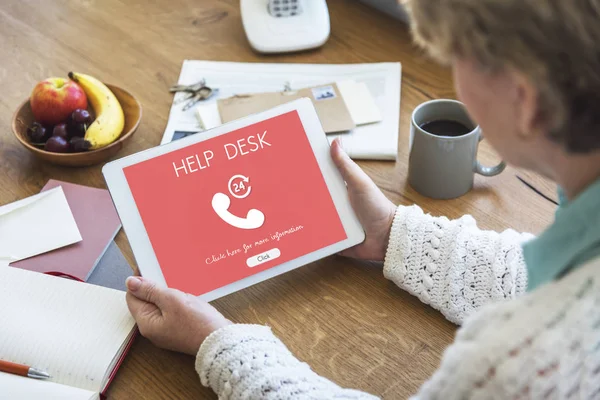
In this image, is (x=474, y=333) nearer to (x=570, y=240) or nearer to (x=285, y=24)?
(x=570, y=240)

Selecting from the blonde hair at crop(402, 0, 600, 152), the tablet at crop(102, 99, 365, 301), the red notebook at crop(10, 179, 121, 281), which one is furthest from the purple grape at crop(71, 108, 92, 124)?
the blonde hair at crop(402, 0, 600, 152)

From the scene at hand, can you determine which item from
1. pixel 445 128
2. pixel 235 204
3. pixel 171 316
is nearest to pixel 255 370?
pixel 171 316

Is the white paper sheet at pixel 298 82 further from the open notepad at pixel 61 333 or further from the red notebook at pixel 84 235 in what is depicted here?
the open notepad at pixel 61 333

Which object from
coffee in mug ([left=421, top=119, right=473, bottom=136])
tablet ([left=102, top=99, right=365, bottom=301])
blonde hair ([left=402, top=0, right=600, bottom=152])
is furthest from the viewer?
coffee in mug ([left=421, top=119, right=473, bottom=136])

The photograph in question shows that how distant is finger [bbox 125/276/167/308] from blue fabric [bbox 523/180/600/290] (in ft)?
1.53

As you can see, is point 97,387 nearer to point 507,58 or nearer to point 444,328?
point 444,328

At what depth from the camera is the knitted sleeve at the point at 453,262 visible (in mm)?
864

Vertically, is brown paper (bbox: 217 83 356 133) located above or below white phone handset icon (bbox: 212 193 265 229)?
below

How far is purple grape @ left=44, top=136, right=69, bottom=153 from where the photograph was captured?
108 centimetres

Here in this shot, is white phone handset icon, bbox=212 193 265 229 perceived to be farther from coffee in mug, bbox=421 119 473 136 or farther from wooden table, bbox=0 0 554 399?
coffee in mug, bbox=421 119 473 136

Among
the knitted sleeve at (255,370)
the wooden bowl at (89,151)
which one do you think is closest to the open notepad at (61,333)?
the knitted sleeve at (255,370)

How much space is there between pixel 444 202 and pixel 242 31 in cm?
60

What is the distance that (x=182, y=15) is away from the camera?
141cm

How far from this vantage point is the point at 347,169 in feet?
3.11
